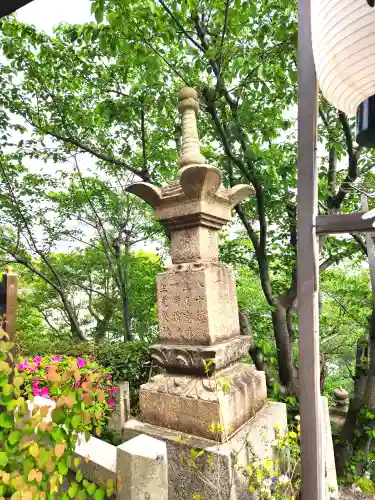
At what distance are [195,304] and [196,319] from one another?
12 centimetres

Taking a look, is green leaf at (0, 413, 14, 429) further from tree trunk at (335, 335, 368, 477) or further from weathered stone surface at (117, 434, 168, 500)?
tree trunk at (335, 335, 368, 477)

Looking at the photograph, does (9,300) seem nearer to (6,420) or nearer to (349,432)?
(6,420)

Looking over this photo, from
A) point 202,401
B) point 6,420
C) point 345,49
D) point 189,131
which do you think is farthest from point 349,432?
point 345,49

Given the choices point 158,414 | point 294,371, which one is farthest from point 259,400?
point 294,371

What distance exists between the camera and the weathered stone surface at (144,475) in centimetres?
159

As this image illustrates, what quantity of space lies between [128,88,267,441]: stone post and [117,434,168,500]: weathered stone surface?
21.7 inches

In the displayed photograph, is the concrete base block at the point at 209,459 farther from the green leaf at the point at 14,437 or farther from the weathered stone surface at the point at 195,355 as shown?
the green leaf at the point at 14,437

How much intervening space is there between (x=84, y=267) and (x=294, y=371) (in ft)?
21.0

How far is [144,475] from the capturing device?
161 cm

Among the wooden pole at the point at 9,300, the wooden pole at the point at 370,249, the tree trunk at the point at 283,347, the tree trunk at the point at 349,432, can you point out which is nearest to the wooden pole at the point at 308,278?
the wooden pole at the point at 370,249

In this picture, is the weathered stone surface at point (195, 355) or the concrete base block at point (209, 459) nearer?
the concrete base block at point (209, 459)

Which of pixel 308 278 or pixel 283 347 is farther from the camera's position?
pixel 283 347

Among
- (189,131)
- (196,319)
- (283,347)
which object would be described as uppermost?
(189,131)

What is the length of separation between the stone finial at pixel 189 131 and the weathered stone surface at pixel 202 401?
1806mm
